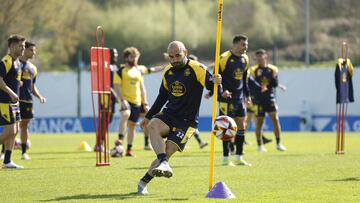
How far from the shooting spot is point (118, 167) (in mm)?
16062

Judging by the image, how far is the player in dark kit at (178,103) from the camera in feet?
38.9

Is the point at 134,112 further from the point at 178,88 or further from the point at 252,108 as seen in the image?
the point at 178,88

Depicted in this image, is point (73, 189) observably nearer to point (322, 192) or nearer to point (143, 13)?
point (322, 192)

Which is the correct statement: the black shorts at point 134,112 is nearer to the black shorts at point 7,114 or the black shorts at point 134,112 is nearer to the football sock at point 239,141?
the football sock at point 239,141

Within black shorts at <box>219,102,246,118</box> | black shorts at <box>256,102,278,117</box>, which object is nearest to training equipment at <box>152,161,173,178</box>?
black shorts at <box>219,102,246,118</box>

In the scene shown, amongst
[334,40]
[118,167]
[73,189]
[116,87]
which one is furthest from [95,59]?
[334,40]

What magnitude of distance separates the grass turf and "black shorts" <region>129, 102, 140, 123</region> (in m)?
0.84

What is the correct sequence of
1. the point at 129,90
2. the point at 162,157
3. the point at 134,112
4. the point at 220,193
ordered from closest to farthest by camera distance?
the point at 220,193 → the point at 162,157 → the point at 134,112 → the point at 129,90

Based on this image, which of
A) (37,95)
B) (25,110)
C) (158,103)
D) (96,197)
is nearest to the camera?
(96,197)

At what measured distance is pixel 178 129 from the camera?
1197cm

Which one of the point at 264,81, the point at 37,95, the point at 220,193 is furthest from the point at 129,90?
the point at 220,193

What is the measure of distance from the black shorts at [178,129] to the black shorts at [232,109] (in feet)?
15.2

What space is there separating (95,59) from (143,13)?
29.0 m

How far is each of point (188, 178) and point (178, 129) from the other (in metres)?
2.06
